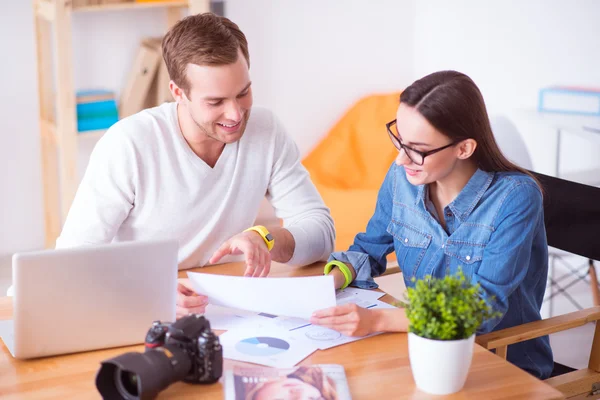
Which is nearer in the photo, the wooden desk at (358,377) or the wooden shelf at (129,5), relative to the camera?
the wooden desk at (358,377)

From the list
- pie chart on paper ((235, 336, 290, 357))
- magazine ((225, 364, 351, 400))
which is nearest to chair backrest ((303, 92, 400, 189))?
pie chart on paper ((235, 336, 290, 357))

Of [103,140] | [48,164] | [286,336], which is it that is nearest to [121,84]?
[48,164]

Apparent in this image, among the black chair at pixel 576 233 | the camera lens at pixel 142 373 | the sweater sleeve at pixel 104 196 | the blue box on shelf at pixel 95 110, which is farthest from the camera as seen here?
the blue box on shelf at pixel 95 110

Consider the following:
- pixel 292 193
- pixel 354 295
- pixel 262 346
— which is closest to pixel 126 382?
pixel 262 346

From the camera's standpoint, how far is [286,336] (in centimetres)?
157

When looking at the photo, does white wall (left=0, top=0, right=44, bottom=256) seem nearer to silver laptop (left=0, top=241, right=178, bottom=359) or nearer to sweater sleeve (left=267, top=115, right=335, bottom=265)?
sweater sleeve (left=267, top=115, right=335, bottom=265)

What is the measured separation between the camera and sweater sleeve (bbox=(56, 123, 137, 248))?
6.33 ft

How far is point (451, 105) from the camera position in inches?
67.6

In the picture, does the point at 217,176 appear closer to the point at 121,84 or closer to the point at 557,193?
the point at 557,193

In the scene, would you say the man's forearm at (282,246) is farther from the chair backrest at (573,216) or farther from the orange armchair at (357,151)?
the orange armchair at (357,151)

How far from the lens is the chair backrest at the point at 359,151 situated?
4.23 meters

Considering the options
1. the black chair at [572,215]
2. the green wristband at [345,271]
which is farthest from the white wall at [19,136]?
the black chair at [572,215]

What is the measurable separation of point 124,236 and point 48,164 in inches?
83.1

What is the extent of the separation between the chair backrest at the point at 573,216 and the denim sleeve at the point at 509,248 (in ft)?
1.22
